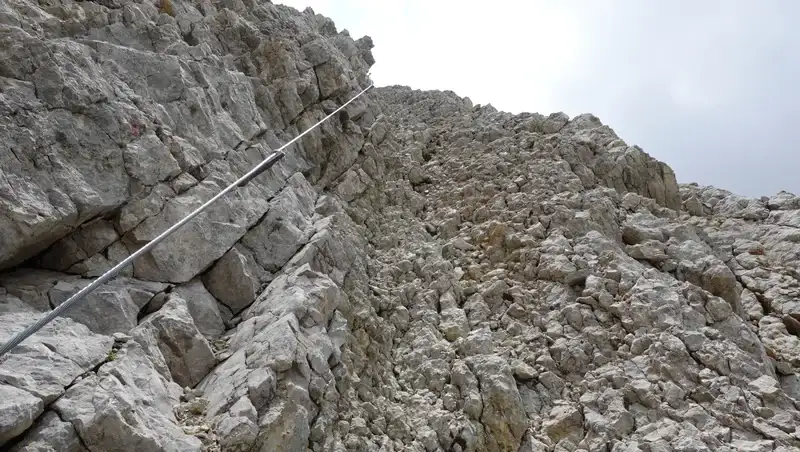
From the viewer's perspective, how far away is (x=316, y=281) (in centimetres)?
1071

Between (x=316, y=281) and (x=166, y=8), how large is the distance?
11.1 m

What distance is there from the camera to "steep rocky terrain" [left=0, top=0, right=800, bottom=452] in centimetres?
765

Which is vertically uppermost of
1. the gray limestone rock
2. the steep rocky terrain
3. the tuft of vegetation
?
the tuft of vegetation

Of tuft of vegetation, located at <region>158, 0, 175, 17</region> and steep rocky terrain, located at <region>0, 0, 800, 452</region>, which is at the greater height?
tuft of vegetation, located at <region>158, 0, 175, 17</region>

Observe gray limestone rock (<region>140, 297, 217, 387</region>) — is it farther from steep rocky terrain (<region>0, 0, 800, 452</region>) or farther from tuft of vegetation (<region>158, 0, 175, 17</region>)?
tuft of vegetation (<region>158, 0, 175, 17</region>)

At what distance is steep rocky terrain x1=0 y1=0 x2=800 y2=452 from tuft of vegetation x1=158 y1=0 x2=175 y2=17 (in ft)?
0.29

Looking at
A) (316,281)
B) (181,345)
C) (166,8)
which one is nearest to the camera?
(181,345)

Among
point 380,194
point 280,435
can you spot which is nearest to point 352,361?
point 280,435

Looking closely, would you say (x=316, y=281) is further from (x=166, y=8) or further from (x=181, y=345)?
(x=166, y=8)

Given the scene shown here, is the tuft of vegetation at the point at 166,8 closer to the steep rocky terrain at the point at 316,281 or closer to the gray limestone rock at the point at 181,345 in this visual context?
the steep rocky terrain at the point at 316,281

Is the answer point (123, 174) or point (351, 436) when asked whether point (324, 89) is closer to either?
point (123, 174)

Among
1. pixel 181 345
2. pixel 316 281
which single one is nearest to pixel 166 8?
pixel 316 281

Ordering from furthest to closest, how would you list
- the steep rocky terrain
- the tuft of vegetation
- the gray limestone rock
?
the tuft of vegetation
the gray limestone rock
the steep rocky terrain

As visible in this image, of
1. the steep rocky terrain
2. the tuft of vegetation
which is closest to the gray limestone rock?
the steep rocky terrain
